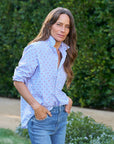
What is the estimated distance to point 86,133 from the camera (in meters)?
4.33

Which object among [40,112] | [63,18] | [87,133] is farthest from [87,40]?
[40,112]

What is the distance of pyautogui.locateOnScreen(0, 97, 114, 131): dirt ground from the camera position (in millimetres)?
5203

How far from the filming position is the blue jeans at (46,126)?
221cm

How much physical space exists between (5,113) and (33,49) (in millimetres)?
3928

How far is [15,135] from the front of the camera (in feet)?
15.3

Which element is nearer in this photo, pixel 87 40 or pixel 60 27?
pixel 60 27

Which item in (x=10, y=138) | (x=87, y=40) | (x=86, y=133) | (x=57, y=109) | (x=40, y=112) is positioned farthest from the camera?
(x=87, y=40)

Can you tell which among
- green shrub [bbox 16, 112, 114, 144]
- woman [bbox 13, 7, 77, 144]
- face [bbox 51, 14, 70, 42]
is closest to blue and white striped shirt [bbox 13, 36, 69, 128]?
woman [bbox 13, 7, 77, 144]

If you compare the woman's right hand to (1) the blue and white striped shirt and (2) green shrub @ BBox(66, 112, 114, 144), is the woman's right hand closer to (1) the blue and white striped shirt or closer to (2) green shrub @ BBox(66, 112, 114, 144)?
(1) the blue and white striped shirt

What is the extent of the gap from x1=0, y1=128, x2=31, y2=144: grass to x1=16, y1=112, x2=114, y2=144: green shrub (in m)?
0.09

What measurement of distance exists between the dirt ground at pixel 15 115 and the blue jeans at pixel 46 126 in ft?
8.87

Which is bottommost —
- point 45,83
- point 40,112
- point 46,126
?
point 46,126

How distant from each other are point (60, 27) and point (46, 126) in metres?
0.72

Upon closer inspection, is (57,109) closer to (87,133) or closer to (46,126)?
(46,126)
